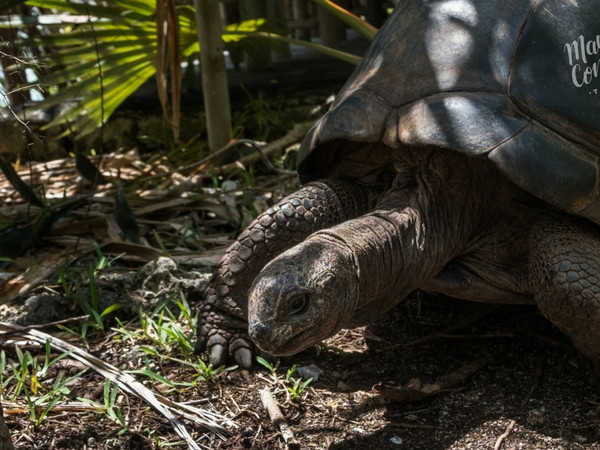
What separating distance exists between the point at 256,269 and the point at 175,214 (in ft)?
5.82

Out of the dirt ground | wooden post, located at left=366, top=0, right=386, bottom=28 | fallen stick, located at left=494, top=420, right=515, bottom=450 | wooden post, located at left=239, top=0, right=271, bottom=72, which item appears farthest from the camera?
wooden post, located at left=366, top=0, right=386, bottom=28

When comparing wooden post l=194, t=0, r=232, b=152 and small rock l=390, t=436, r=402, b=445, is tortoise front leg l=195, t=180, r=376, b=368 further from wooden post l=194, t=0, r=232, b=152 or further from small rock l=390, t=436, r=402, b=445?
wooden post l=194, t=0, r=232, b=152

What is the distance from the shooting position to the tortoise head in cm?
287

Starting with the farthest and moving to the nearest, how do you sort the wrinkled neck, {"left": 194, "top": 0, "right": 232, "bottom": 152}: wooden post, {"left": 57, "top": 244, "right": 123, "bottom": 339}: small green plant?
1. {"left": 194, "top": 0, "right": 232, "bottom": 152}: wooden post
2. {"left": 57, "top": 244, "right": 123, "bottom": 339}: small green plant
3. the wrinkled neck

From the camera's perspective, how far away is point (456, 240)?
3.61 metres

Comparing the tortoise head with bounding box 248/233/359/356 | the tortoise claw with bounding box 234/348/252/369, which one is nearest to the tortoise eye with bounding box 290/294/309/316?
the tortoise head with bounding box 248/233/359/356

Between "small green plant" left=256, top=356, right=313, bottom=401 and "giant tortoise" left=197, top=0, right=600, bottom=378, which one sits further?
"small green plant" left=256, top=356, right=313, bottom=401

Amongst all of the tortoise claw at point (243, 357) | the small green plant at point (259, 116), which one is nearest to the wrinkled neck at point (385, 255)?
the tortoise claw at point (243, 357)

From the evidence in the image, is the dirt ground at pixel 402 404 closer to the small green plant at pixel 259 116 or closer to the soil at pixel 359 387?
the soil at pixel 359 387

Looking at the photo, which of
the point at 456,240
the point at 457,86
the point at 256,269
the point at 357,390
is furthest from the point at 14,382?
the point at 457,86

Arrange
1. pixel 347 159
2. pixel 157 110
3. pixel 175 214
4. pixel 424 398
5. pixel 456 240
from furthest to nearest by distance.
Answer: pixel 157 110 → pixel 175 214 → pixel 347 159 → pixel 456 240 → pixel 424 398

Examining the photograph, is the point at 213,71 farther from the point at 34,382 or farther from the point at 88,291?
the point at 34,382

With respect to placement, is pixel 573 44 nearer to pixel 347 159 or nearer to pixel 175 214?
pixel 347 159

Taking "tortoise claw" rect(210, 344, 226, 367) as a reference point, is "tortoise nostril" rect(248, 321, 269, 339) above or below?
above
